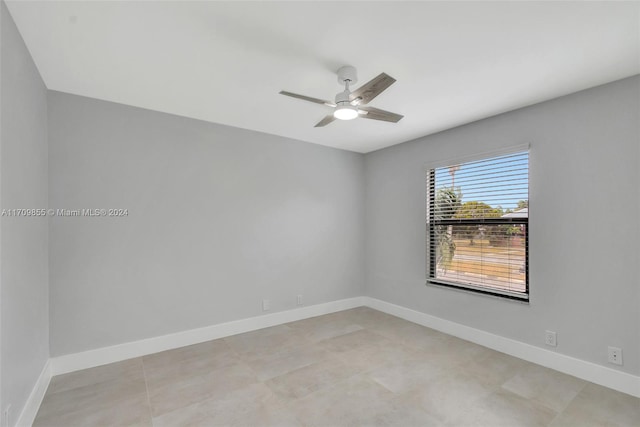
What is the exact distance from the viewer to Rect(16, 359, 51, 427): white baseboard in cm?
182

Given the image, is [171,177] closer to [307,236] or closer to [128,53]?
[128,53]

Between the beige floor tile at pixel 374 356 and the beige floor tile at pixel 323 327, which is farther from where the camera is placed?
the beige floor tile at pixel 323 327

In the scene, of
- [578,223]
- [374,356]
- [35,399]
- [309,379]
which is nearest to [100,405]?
[35,399]

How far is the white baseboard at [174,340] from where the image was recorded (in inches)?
103

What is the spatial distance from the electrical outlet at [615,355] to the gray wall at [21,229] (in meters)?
4.06

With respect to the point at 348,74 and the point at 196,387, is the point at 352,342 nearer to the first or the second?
the point at 196,387

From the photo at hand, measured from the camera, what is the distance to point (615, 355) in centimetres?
235

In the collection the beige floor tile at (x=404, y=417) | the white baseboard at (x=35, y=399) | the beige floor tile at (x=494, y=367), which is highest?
the white baseboard at (x=35, y=399)

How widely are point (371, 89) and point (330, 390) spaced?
229 cm

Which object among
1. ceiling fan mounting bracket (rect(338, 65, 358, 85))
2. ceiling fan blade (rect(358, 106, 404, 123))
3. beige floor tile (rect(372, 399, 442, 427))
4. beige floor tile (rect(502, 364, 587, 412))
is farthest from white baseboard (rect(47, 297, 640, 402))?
ceiling fan mounting bracket (rect(338, 65, 358, 85))

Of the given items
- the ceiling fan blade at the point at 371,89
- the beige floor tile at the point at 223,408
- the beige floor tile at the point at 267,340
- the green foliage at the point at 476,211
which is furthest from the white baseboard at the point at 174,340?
the ceiling fan blade at the point at 371,89

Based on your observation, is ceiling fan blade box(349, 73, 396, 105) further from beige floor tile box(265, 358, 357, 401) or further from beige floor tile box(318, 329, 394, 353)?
beige floor tile box(318, 329, 394, 353)

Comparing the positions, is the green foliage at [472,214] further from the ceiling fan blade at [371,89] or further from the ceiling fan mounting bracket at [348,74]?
the ceiling fan mounting bracket at [348,74]

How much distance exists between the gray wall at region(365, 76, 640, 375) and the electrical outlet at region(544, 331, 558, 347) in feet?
0.11
